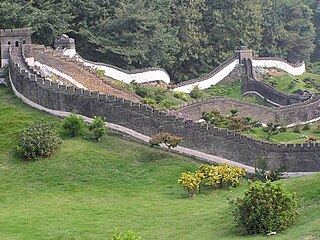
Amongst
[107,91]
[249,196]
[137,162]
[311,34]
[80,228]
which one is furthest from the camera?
[311,34]

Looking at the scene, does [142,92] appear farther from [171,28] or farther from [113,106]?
[171,28]

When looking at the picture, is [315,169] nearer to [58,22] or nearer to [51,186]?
[51,186]

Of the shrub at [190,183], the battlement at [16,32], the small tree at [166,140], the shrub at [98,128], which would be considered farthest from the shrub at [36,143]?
the battlement at [16,32]

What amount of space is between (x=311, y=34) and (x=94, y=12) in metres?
41.5

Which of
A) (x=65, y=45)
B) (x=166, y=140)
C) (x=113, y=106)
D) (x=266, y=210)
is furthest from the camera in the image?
(x=65, y=45)

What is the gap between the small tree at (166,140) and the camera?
37.7 m

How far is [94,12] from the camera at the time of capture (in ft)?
206

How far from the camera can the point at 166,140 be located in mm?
37750

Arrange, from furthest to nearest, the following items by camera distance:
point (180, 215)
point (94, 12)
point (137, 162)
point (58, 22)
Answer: point (94, 12) → point (58, 22) → point (137, 162) → point (180, 215)

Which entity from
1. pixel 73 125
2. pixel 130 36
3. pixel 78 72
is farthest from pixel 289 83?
pixel 73 125

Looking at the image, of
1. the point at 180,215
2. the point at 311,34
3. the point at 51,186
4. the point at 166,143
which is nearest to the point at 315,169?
the point at 166,143

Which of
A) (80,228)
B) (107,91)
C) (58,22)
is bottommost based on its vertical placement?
(80,228)

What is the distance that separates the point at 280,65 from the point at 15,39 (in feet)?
124

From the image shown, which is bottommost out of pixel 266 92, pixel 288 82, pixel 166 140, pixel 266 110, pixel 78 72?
pixel 166 140
